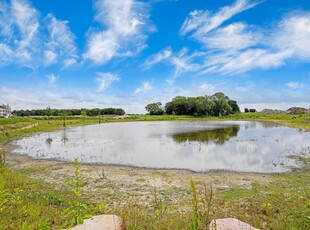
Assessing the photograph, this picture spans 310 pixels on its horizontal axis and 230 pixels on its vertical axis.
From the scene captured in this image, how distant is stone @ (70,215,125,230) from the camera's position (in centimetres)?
386

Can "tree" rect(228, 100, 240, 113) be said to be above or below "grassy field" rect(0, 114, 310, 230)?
above

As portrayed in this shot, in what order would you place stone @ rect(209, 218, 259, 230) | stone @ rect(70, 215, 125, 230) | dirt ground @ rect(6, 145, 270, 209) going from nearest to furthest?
stone @ rect(70, 215, 125, 230) < stone @ rect(209, 218, 259, 230) < dirt ground @ rect(6, 145, 270, 209)

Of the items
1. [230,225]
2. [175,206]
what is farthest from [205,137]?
[230,225]

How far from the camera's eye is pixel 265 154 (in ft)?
61.5

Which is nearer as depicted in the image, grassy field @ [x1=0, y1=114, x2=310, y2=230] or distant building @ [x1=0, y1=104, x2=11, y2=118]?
grassy field @ [x1=0, y1=114, x2=310, y2=230]

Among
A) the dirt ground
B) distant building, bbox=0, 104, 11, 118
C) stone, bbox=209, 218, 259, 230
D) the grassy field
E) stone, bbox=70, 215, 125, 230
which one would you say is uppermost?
distant building, bbox=0, 104, 11, 118

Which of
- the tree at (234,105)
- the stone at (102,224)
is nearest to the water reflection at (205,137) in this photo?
the stone at (102,224)

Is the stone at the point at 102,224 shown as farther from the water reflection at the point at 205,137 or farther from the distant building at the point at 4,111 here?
the distant building at the point at 4,111

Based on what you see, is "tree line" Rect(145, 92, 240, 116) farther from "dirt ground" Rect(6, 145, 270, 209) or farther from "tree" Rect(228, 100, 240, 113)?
"dirt ground" Rect(6, 145, 270, 209)

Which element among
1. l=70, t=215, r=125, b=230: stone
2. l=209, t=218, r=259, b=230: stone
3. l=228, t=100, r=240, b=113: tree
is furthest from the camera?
l=228, t=100, r=240, b=113: tree

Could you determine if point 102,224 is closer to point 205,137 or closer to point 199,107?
point 205,137

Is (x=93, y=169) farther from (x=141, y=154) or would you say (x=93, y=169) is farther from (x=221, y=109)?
(x=221, y=109)

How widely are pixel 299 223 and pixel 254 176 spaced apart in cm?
671

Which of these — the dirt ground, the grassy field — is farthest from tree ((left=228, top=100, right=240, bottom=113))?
the grassy field
